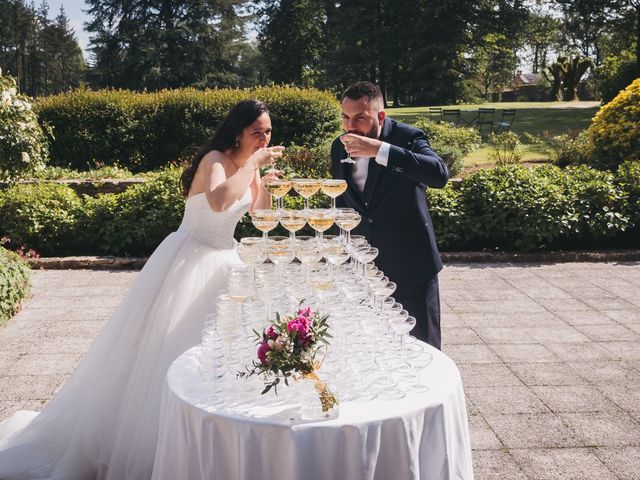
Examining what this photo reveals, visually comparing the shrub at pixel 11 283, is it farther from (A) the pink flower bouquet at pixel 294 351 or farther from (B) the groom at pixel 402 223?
(A) the pink flower bouquet at pixel 294 351

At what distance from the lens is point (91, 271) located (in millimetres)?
8883

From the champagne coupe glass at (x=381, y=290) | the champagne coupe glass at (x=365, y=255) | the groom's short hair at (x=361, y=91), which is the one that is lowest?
the champagne coupe glass at (x=381, y=290)

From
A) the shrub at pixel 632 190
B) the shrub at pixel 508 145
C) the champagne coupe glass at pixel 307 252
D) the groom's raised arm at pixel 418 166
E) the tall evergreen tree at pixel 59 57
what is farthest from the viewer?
the tall evergreen tree at pixel 59 57

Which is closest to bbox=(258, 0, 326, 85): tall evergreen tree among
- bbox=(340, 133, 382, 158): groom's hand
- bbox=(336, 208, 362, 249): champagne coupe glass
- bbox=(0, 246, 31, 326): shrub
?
bbox=(0, 246, 31, 326): shrub

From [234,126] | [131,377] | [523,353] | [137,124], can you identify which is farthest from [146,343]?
[137,124]

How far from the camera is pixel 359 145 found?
11.3 feet

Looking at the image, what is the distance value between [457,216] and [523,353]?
3.86 m

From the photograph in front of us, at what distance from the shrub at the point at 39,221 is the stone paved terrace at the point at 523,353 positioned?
96cm

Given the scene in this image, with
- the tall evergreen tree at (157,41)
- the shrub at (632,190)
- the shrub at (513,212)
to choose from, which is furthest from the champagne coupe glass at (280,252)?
the tall evergreen tree at (157,41)

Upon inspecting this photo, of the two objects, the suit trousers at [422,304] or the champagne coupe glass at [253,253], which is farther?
the suit trousers at [422,304]

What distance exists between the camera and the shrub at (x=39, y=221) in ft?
30.7

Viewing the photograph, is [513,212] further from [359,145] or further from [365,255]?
[365,255]

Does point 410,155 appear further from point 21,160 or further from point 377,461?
point 21,160

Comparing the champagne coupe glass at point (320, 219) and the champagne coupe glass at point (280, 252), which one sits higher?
the champagne coupe glass at point (320, 219)
